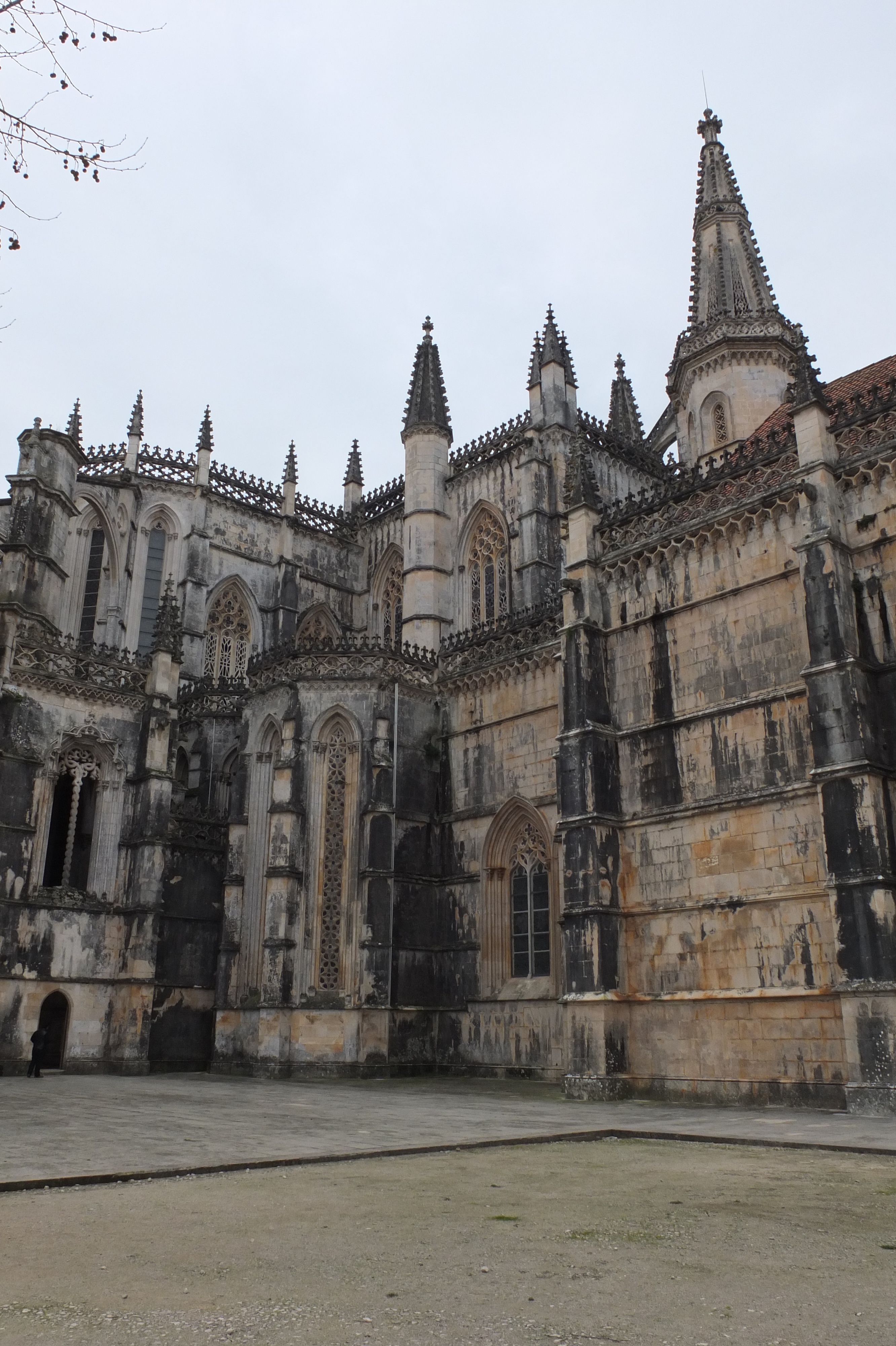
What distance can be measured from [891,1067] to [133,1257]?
41.5 feet

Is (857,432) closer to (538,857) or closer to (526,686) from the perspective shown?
(526,686)

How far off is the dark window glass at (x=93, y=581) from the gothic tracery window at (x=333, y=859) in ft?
43.5

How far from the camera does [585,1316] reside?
491 cm

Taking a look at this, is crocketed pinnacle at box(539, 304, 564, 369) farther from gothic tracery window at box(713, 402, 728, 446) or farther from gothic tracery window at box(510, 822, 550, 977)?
gothic tracery window at box(510, 822, 550, 977)

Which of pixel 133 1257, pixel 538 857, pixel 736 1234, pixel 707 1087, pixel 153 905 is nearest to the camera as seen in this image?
pixel 133 1257

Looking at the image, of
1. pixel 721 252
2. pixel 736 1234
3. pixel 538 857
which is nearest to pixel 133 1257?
pixel 736 1234

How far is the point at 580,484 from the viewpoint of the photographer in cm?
2364

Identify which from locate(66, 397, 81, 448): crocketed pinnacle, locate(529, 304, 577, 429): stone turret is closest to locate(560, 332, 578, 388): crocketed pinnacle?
locate(529, 304, 577, 429): stone turret

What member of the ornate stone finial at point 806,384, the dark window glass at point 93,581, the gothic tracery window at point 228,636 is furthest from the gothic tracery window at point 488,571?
the ornate stone finial at point 806,384

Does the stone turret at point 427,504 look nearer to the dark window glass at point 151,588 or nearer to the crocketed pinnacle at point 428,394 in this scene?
the crocketed pinnacle at point 428,394

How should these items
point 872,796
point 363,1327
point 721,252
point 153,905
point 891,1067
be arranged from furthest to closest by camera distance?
point 721,252 → point 153,905 → point 872,796 → point 891,1067 → point 363,1327

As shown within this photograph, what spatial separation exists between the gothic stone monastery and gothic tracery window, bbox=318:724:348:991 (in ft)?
0.21

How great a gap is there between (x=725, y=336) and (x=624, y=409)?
1380 cm

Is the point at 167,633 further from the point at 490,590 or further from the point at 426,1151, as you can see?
the point at 426,1151
